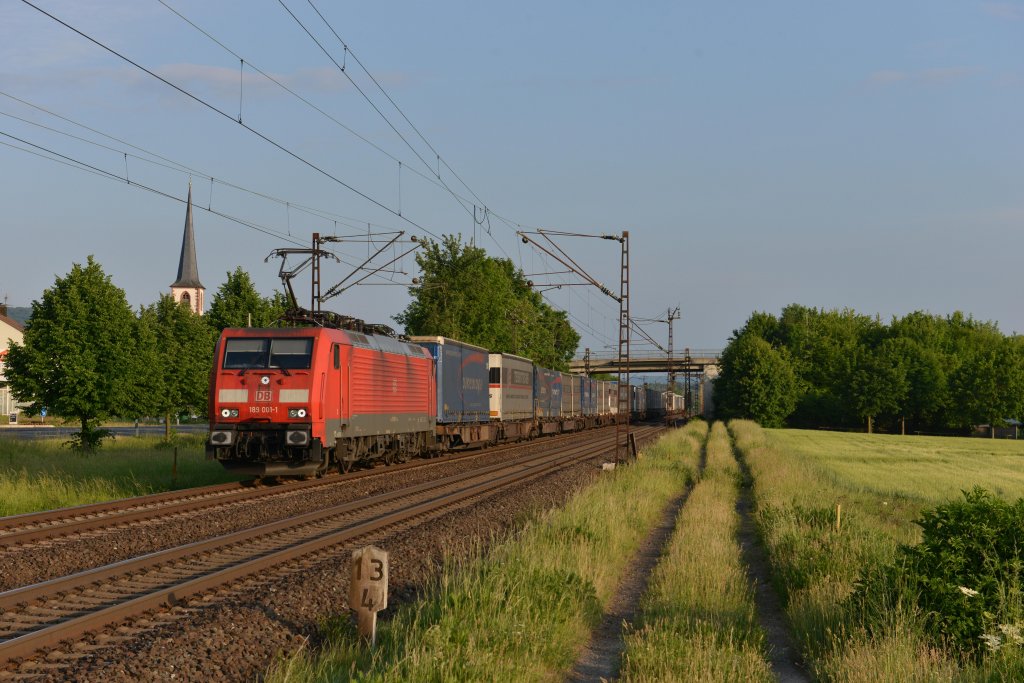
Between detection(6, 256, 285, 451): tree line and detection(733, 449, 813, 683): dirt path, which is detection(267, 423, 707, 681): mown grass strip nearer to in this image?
detection(733, 449, 813, 683): dirt path

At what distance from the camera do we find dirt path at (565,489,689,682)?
8438 mm

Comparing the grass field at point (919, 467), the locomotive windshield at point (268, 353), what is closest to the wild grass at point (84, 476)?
the locomotive windshield at point (268, 353)

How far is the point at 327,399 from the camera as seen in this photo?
21766mm

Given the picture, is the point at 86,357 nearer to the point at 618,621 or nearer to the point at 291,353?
the point at 291,353

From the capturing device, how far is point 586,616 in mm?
10031

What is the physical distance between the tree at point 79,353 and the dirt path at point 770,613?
21.3 metres

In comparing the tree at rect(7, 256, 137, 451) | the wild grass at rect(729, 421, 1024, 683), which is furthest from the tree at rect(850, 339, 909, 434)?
the tree at rect(7, 256, 137, 451)

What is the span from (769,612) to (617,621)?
2015 mm

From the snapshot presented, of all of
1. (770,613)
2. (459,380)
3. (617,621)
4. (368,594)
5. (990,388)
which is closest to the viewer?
(368,594)

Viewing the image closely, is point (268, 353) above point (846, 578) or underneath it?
above

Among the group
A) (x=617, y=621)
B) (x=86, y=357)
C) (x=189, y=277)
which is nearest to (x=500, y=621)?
(x=617, y=621)

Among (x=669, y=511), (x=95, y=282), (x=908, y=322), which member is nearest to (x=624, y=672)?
(x=669, y=511)

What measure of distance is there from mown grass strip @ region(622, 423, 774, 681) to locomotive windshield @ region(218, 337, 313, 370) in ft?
30.5

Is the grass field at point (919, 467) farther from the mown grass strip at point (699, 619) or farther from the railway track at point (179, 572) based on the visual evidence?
the railway track at point (179, 572)
